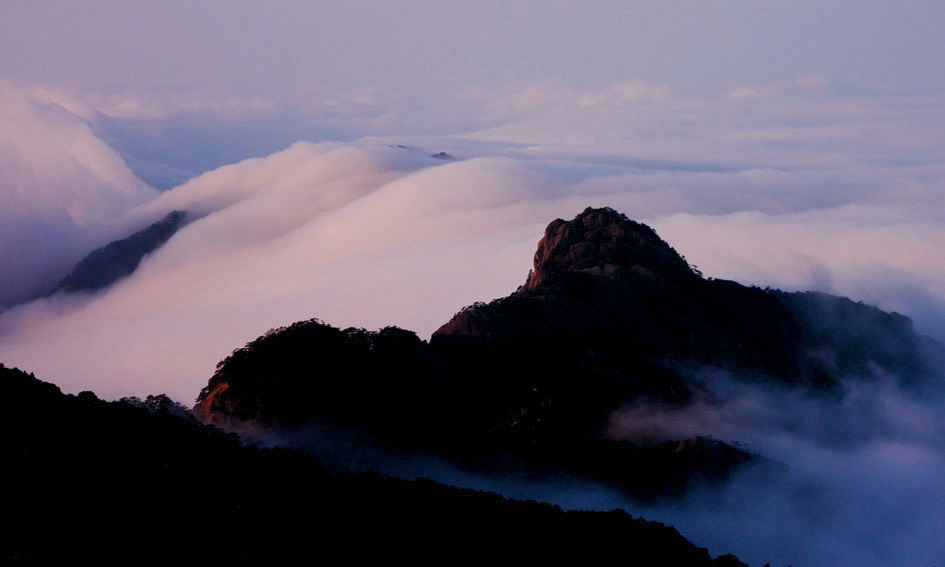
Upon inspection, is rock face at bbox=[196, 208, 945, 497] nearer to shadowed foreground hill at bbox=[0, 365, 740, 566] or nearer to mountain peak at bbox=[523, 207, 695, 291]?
mountain peak at bbox=[523, 207, 695, 291]

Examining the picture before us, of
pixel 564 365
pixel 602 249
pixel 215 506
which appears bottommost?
pixel 215 506

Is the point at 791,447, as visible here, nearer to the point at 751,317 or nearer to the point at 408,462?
the point at 751,317

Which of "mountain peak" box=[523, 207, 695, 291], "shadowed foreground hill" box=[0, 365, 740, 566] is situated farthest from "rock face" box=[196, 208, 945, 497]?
"shadowed foreground hill" box=[0, 365, 740, 566]

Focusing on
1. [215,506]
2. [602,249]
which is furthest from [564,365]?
[215,506]

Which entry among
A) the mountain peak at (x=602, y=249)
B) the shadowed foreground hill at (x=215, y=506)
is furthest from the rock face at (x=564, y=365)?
the shadowed foreground hill at (x=215, y=506)

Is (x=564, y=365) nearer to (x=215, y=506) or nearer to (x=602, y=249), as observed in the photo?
(x=602, y=249)

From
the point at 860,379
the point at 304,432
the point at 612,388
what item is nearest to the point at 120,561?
the point at 304,432
